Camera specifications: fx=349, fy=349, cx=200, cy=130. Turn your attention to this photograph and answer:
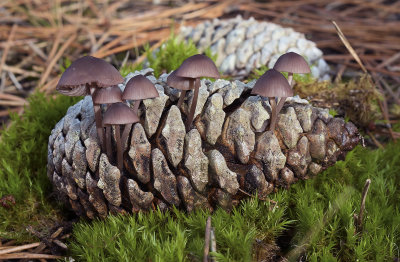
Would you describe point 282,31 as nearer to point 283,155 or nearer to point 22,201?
point 283,155

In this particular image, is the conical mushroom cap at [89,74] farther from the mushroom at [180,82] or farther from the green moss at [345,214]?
the green moss at [345,214]

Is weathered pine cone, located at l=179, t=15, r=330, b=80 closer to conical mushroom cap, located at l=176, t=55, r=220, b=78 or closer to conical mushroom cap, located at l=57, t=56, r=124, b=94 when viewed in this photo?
conical mushroom cap, located at l=176, t=55, r=220, b=78

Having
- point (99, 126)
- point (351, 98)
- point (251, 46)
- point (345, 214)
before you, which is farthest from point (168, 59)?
point (345, 214)

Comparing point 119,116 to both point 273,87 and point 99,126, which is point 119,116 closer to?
point 99,126

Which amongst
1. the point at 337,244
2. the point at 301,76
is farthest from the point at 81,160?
the point at 301,76

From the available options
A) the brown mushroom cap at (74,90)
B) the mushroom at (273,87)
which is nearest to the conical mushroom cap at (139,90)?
the brown mushroom cap at (74,90)
